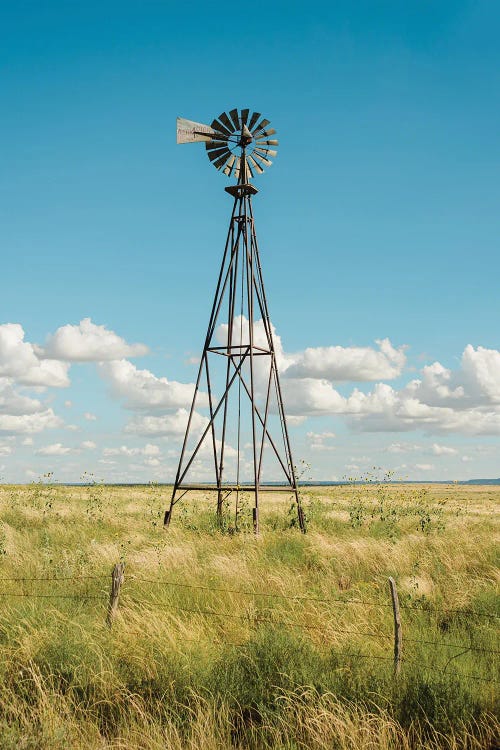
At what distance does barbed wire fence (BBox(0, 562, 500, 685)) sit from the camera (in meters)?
7.53

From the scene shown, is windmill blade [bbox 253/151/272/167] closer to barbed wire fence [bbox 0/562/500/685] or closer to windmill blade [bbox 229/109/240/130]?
windmill blade [bbox 229/109/240/130]

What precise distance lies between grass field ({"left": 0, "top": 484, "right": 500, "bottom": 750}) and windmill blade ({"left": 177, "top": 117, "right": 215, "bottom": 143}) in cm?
1160

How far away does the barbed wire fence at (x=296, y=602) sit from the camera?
7527 mm

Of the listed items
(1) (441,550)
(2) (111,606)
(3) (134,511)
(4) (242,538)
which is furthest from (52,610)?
(3) (134,511)

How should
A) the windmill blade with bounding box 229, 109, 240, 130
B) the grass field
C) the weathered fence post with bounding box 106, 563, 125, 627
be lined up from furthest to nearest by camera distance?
1. the windmill blade with bounding box 229, 109, 240, 130
2. the weathered fence post with bounding box 106, 563, 125, 627
3. the grass field

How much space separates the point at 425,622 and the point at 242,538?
667cm

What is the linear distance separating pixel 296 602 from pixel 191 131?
13905mm

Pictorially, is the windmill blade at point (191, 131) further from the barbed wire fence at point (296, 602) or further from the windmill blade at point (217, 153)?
the barbed wire fence at point (296, 602)

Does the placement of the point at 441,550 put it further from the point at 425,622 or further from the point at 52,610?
the point at 52,610

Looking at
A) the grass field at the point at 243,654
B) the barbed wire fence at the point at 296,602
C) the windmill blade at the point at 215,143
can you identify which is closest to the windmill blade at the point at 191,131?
the windmill blade at the point at 215,143

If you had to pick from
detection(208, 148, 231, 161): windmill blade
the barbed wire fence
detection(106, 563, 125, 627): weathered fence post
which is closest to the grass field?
the barbed wire fence

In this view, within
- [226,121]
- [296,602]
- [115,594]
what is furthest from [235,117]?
[115,594]

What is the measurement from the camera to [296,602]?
966 cm

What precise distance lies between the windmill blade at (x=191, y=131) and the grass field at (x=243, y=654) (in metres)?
11.6
